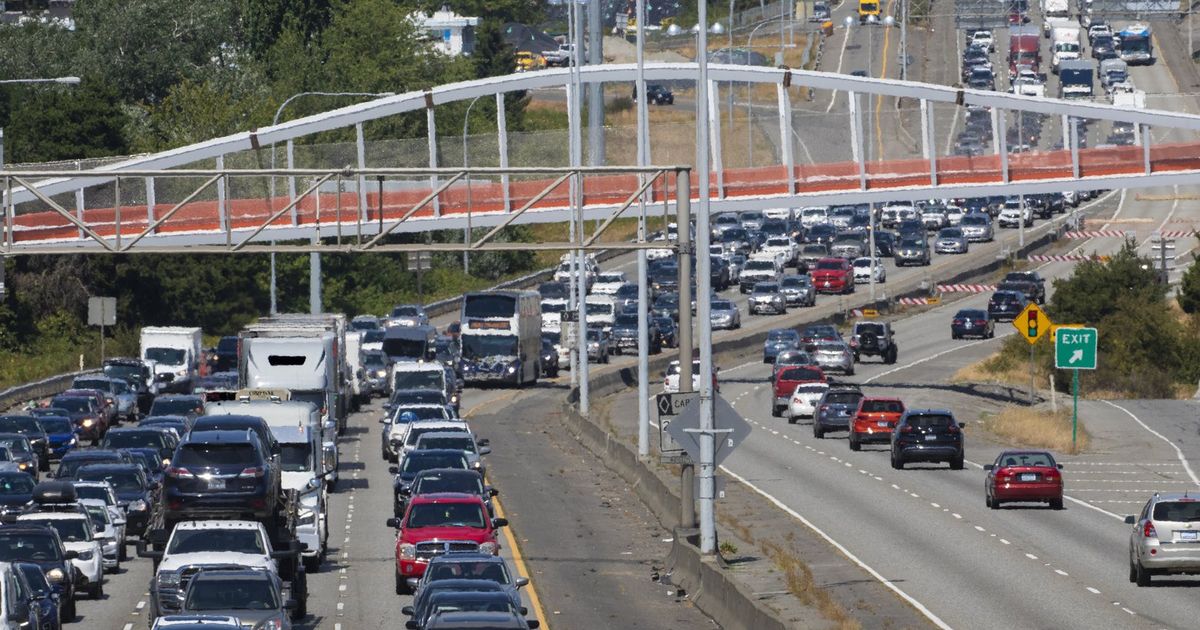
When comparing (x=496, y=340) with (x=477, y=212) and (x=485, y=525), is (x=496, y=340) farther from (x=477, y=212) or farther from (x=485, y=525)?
(x=485, y=525)

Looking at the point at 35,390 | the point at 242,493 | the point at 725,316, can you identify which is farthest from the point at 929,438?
the point at 725,316

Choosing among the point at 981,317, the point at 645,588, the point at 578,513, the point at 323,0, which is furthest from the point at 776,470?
the point at 323,0

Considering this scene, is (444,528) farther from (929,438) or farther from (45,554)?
(929,438)

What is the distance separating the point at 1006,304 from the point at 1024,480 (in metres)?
50.3

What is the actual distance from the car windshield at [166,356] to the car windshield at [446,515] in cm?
4109

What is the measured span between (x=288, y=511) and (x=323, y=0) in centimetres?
12256

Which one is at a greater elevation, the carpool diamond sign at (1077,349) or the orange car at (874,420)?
the carpool diamond sign at (1077,349)

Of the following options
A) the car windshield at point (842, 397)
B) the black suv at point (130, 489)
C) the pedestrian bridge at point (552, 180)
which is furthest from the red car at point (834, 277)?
the black suv at point (130, 489)

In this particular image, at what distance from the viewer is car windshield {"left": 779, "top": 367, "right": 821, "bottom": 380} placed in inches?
2694

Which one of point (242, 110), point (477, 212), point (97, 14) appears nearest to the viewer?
point (477, 212)

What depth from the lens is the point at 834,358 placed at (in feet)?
258

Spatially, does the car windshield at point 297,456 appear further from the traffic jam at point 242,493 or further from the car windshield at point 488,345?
the car windshield at point 488,345

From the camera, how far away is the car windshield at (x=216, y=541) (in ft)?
95.5

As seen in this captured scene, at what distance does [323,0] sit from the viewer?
15262cm
